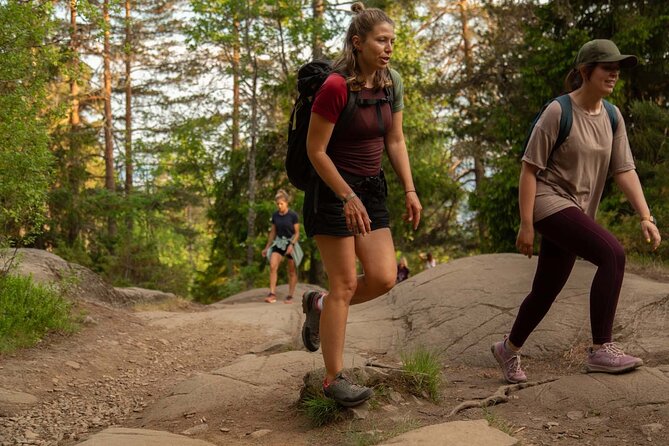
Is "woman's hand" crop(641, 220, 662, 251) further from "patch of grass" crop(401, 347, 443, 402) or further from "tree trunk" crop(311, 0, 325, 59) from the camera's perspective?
"tree trunk" crop(311, 0, 325, 59)

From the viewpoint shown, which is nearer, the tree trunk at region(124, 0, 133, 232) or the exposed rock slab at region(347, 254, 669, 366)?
the exposed rock slab at region(347, 254, 669, 366)

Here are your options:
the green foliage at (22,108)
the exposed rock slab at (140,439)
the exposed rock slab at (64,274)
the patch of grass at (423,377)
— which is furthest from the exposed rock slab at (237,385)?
the exposed rock slab at (64,274)

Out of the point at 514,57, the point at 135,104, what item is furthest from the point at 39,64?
the point at 135,104

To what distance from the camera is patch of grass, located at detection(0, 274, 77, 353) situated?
659 cm

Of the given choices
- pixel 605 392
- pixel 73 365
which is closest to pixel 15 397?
pixel 73 365

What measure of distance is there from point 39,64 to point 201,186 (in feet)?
60.5

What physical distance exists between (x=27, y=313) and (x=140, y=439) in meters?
3.90

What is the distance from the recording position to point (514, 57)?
57.4ft

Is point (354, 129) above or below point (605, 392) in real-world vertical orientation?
above

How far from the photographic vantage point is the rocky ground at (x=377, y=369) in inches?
154

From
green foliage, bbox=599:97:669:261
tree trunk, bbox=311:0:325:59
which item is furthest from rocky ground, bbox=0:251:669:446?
tree trunk, bbox=311:0:325:59

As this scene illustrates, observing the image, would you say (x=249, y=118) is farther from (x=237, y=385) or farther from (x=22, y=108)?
(x=237, y=385)

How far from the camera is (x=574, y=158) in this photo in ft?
14.7

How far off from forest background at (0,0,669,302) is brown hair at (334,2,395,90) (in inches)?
172
